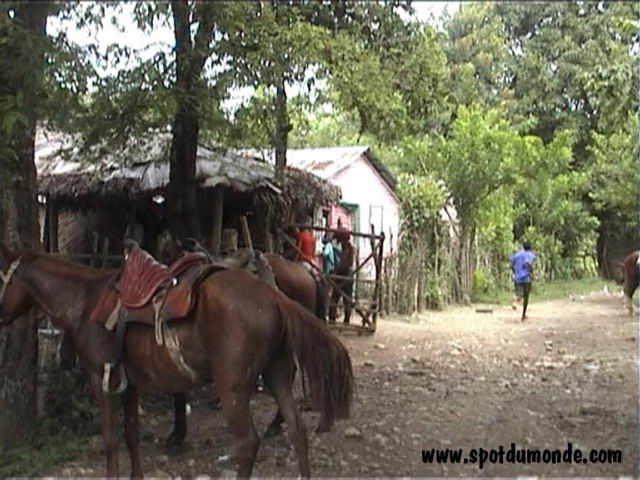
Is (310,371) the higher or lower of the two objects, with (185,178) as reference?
lower

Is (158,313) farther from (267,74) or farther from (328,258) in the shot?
(328,258)

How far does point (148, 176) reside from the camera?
940cm

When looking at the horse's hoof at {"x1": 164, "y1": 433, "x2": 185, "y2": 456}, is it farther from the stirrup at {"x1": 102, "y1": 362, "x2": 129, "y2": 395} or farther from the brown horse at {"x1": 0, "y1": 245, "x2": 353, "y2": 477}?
the stirrup at {"x1": 102, "y1": 362, "x2": 129, "y2": 395}

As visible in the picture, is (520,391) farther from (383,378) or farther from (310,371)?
(310,371)

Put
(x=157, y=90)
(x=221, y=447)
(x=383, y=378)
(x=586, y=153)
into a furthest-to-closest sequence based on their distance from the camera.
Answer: (x=586, y=153) < (x=383, y=378) < (x=157, y=90) < (x=221, y=447)

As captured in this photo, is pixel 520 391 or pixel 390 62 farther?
pixel 390 62

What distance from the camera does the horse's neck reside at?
14.7 ft

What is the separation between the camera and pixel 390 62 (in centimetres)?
798

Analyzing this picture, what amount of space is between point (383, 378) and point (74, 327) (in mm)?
4166

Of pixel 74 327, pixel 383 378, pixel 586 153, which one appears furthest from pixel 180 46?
pixel 586 153

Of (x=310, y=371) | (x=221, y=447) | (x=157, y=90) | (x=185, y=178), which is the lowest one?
(x=221, y=447)

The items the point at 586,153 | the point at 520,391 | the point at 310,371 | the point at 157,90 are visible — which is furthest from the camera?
the point at 586,153

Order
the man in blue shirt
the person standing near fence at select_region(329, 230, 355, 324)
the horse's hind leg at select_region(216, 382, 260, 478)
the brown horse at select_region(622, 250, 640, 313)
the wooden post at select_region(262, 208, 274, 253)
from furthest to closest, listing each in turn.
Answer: the man in blue shirt < the brown horse at select_region(622, 250, 640, 313) < the person standing near fence at select_region(329, 230, 355, 324) < the wooden post at select_region(262, 208, 274, 253) < the horse's hind leg at select_region(216, 382, 260, 478)

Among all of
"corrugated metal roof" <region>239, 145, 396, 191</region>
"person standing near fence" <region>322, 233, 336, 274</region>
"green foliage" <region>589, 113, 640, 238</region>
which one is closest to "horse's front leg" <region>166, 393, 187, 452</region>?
"person standing near fence" <region>322, 233, 336, 274</region>
